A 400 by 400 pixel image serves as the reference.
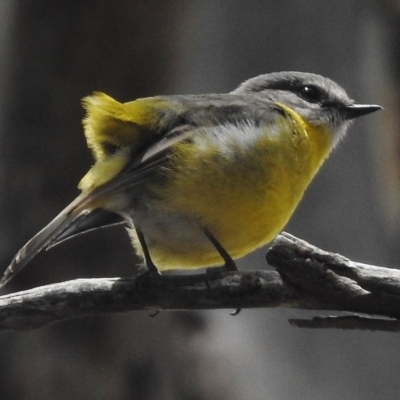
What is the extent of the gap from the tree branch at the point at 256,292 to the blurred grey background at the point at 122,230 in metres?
0.65

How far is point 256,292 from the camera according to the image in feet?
4.32

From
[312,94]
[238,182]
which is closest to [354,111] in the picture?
[312,94]

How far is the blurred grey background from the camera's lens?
197 cm

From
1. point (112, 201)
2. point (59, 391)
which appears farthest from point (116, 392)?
point (112, 201)

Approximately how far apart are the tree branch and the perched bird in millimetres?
90

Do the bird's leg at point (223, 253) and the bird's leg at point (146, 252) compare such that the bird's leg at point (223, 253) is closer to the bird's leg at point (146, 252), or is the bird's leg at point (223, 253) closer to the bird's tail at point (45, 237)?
the bird's leg at point (146, 252)

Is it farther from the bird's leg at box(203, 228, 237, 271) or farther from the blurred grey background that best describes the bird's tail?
the blurred grey background

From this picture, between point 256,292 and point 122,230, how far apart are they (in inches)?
35.8

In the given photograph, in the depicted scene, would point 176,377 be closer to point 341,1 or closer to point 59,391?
point 59,391

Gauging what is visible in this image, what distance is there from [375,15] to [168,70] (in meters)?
0.65

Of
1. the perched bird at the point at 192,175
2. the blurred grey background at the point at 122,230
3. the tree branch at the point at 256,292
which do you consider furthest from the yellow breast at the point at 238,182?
the blurred grey background at the point at 122,230

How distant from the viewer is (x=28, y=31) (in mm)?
1943

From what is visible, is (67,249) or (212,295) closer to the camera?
(212,295)

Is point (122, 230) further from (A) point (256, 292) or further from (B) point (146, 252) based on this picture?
(A) point (256, 292)
